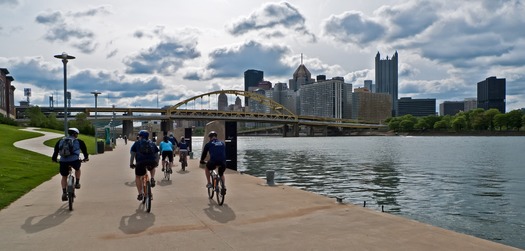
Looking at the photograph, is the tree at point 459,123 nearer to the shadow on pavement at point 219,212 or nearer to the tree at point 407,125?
the tree at point 407,125

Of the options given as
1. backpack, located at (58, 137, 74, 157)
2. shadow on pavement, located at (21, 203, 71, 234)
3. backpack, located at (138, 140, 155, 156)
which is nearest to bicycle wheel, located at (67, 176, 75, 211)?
shadow on pavement, located at (21, 203, 71, 234)

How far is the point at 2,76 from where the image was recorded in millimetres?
113312

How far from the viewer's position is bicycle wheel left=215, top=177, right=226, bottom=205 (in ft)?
38.6

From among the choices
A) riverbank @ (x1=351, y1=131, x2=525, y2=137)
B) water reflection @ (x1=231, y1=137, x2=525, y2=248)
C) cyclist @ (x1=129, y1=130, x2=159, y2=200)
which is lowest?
riverbank @ (x1=351, y1=131, x2=525, y2=137)

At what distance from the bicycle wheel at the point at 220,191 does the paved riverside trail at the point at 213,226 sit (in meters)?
0.20

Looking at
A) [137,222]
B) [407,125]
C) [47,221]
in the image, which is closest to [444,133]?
[407,125]

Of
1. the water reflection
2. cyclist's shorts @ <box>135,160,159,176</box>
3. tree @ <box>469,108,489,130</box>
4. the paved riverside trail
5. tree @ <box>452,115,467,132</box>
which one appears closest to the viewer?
the paved riverside trail

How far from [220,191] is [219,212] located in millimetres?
1214

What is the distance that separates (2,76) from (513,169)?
117812 mm

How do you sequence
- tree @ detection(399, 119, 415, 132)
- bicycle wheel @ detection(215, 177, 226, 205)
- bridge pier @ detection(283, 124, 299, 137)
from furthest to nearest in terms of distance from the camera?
1. tree @ detection(399, 119, 415, 132)
2. bridge pier @ detection(283, 124, 299, 137)
3. bicycle wheel @ detection(215, 177, 226, 205)

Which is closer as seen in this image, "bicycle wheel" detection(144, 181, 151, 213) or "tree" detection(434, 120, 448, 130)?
"bicycle wheel" detection(144, 181, 151, 213)

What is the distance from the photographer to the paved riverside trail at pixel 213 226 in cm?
758

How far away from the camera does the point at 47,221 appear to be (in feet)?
32.0

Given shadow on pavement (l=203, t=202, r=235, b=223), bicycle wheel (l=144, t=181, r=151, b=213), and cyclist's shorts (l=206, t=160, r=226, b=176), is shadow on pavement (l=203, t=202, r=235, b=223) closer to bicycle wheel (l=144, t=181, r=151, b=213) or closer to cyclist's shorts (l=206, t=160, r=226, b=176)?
cyclist's shorts (l=206, t=160, r=226, b=176)
